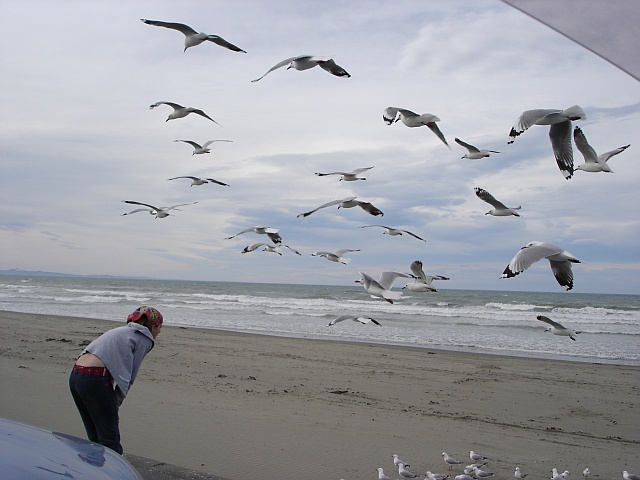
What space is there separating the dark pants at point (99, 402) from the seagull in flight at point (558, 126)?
3166 mm

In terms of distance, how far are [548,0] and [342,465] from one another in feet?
14.8

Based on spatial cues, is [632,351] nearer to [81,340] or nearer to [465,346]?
[465,346]

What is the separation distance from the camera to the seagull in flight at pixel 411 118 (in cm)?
552

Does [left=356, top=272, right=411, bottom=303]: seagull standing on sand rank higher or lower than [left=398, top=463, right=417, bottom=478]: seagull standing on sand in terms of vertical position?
higher

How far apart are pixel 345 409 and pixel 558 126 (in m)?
4.49

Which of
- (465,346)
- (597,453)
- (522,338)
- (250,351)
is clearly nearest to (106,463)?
(597,453)

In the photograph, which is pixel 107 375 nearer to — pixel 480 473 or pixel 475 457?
pixel 480 473

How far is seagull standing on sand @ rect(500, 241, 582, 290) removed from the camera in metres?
4.57

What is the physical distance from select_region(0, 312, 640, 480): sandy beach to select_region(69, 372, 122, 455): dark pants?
61.6 inches

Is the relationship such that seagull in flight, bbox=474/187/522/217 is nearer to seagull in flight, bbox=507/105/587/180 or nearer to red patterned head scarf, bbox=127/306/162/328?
seagull in flight, bbox=507/105/587/180

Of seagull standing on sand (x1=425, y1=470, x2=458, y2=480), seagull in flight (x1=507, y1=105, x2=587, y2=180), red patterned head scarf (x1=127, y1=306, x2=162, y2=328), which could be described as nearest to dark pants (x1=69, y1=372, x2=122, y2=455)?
red patterned head scarf (x1=127, y1=306, x2=162, y2=328)

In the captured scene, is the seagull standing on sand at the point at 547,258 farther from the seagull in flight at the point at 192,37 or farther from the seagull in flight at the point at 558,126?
the seagull in flight at the point at 192,37

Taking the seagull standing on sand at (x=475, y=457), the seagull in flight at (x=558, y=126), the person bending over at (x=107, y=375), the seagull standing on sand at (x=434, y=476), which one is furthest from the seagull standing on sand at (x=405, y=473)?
the seagull in flight at (x=558, y=126)

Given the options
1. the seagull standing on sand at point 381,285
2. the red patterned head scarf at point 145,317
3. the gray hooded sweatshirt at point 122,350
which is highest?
the seagull standing on sand at point 381,285
